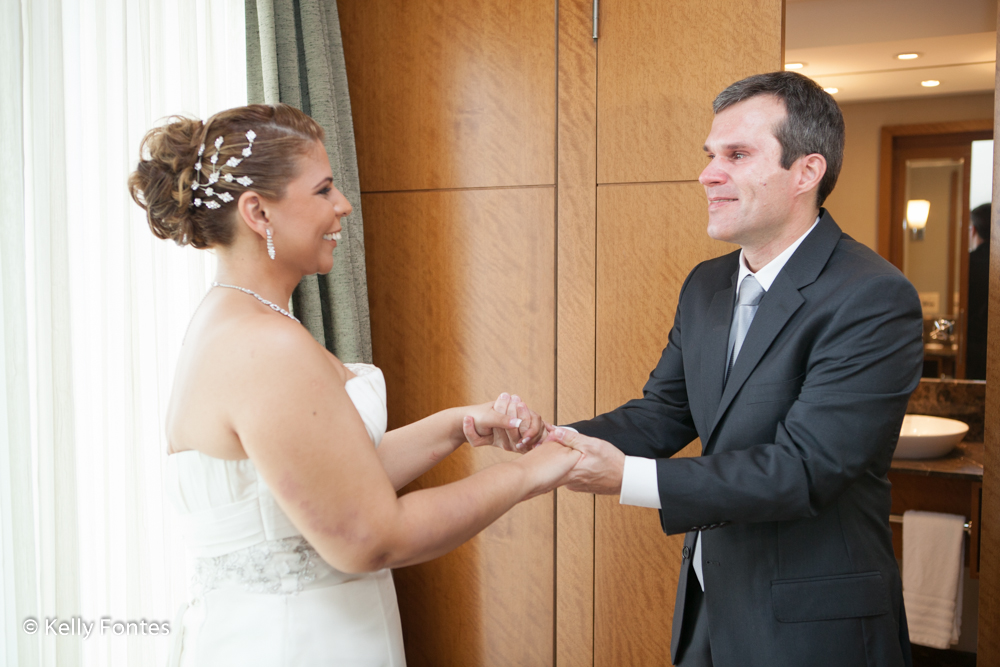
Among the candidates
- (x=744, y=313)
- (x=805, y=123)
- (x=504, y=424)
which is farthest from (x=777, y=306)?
(x=504, y=424)

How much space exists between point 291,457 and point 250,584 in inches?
15.2

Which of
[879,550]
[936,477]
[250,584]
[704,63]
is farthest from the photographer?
[936,477]

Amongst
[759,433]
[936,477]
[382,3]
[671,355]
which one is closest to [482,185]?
[382,3]

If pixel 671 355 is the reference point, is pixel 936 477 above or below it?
below

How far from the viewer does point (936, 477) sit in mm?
2924

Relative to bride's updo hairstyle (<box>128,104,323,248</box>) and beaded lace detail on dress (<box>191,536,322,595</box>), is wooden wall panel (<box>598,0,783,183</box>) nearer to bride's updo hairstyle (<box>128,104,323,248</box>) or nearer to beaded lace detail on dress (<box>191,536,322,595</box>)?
bride's updo hairstyle (<box>128,104,323,248</box>)

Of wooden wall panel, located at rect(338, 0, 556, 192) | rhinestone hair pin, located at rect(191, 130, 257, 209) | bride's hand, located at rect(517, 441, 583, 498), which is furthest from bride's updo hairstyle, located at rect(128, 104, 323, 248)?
wooden wall panel, located at rect(338, 0, 556, 192)

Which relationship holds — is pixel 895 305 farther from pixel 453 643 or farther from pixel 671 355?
pixel 453 643

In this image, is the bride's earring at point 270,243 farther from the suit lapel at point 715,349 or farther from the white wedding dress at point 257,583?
the suit lapel at point 715,349

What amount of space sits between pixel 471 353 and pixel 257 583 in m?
1.33

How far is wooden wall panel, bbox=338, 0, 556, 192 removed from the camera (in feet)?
8.03

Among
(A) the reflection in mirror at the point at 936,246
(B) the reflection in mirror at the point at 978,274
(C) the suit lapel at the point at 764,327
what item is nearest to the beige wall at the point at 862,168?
(A) the reflection in mirror at the point at 936,246

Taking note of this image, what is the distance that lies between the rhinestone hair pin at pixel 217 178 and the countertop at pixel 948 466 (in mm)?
2572

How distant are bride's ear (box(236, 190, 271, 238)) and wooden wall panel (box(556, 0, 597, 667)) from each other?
126 centimetres
